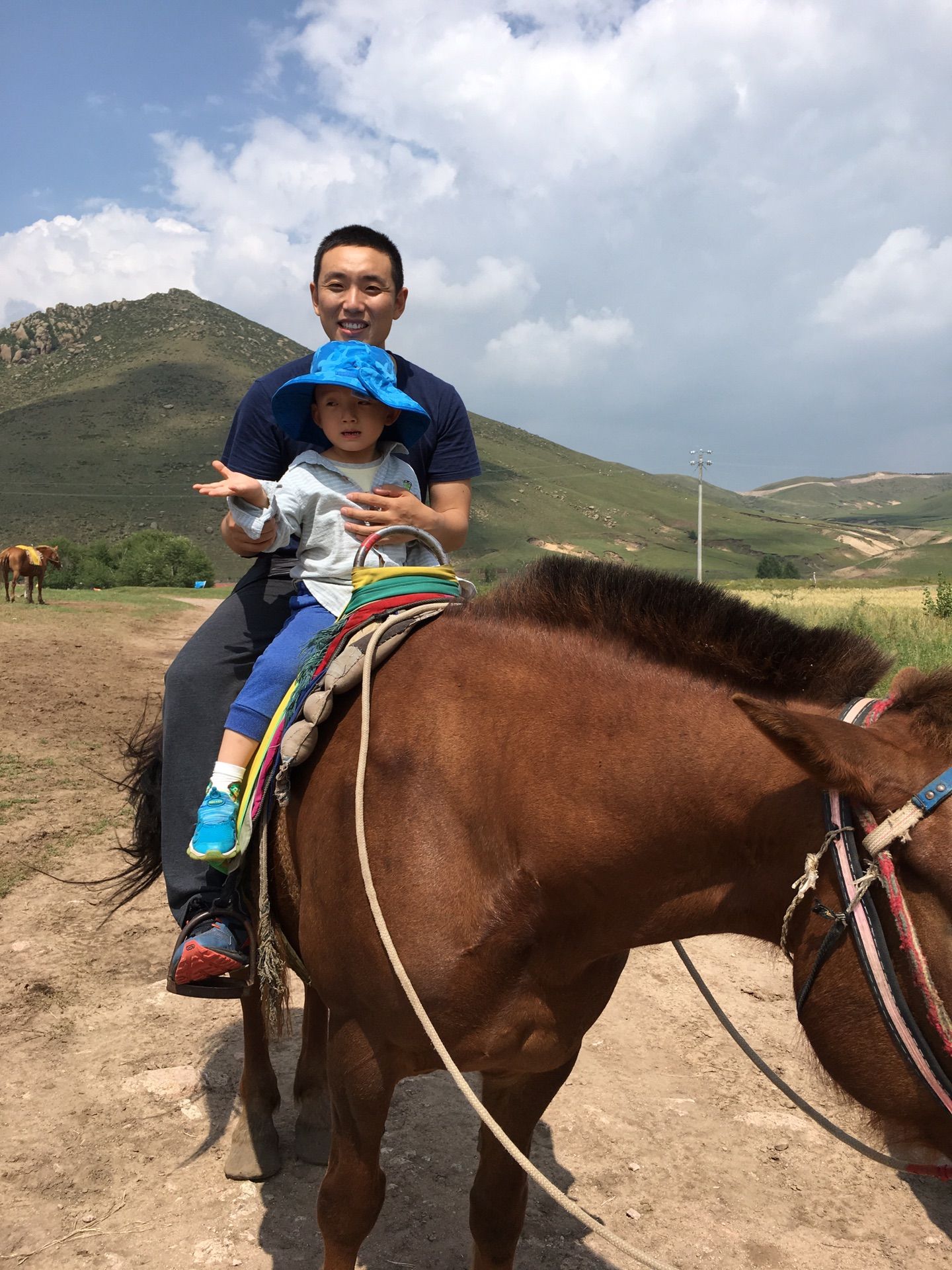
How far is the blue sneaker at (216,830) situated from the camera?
250cm

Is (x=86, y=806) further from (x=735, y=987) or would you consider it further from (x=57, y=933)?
(x=735, y=987)

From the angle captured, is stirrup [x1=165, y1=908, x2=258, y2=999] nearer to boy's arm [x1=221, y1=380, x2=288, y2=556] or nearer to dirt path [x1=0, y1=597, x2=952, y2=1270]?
dirt path [x1=0, y1=597, x2=952, y2=1270]

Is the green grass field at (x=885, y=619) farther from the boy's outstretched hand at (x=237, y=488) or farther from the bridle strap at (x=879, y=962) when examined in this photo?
the boy's outstretched hand at (x=237, y=488)

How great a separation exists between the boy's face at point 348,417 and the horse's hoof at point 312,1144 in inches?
109

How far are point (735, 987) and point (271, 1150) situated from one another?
281 cm

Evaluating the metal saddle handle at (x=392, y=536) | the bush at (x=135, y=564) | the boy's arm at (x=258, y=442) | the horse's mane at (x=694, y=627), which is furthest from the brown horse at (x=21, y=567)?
the bush at (x=135, y=564)

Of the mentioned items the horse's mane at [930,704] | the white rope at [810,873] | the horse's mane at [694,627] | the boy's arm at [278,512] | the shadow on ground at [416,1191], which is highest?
the boy's arm at [278,512]

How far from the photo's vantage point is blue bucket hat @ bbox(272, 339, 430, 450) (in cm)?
271

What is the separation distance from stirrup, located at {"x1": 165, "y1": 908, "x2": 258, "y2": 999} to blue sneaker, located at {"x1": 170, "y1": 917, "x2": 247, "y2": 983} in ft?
0.08

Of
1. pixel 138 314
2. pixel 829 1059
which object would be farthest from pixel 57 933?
pixel 138 314

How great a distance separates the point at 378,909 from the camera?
1979 mm

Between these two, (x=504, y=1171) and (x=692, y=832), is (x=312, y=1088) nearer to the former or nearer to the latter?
(x=504, y=1171)

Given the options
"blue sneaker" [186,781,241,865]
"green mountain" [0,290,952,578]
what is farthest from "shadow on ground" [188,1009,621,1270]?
"green mountain" [0,290,952,578]

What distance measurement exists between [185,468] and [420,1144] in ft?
273
